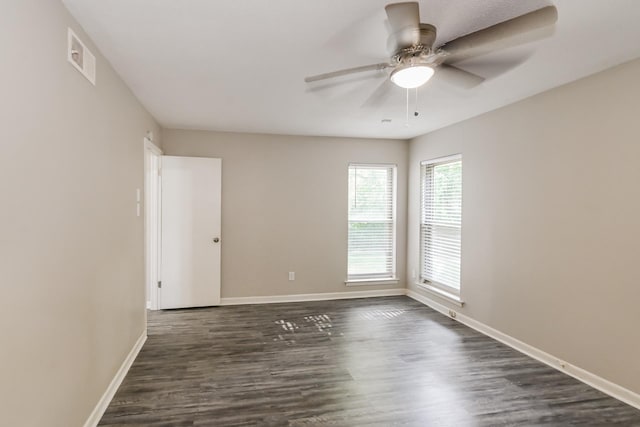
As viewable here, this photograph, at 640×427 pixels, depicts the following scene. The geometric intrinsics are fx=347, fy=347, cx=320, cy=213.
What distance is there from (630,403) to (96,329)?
3.61 m

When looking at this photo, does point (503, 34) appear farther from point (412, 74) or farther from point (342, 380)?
point (342, 380)

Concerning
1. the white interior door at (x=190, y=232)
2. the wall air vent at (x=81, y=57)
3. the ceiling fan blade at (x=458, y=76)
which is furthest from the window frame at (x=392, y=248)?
the wall air vent at (x=81, y=57)

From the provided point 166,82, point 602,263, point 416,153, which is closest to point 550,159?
→ point 602,263

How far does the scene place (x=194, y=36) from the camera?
6.77 feet

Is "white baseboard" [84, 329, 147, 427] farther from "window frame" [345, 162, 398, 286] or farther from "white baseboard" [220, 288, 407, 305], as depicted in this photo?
"window frame" [345, 162, 398, 286]

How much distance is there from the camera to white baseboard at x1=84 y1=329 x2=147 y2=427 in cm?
213

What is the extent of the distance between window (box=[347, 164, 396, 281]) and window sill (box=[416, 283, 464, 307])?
576 mm

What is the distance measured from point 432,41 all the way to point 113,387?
3088mm

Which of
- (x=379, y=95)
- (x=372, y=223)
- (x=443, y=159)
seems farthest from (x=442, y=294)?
(x=379, y=95)

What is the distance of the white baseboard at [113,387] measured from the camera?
2.13m

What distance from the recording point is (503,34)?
5.39 ft

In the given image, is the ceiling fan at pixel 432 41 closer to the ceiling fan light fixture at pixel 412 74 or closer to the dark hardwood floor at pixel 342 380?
the ceiling fan light fixture at pixel 412 74

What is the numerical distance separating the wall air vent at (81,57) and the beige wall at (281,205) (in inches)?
99.9

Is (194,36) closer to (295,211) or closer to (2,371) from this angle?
(2,371)
